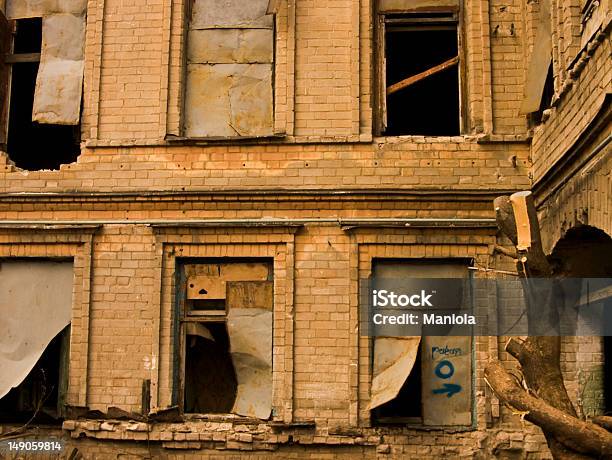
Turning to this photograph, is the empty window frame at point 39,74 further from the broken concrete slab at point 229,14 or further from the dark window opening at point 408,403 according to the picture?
the dark window opening at point 408,403

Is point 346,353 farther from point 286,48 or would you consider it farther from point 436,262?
point 286,48

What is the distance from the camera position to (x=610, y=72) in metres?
7.13

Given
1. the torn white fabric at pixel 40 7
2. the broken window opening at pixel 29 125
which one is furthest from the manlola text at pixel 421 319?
the torn white fabric at pixel 40 7

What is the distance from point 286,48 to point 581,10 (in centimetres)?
391

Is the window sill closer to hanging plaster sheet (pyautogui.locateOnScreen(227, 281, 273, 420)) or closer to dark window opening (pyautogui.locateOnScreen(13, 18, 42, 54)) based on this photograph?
hanging plaster sheet (pyautogui.locateOnScreen(227, 281, 273, 420))

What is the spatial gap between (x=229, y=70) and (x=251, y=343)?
143 inches

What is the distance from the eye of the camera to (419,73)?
12133mm

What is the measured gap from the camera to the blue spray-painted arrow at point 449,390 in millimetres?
10594

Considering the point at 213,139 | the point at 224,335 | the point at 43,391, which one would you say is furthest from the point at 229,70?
the point at 43,391

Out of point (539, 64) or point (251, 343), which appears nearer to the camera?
point (539, 64)

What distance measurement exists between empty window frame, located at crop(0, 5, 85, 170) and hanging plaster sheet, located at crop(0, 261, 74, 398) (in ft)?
5.98

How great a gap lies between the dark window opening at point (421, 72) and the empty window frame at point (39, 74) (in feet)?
13.9

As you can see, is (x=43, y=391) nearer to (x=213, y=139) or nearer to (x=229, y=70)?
(x=213, y=139)

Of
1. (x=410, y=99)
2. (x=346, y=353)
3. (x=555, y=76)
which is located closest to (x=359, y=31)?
(x=410, y=99)
